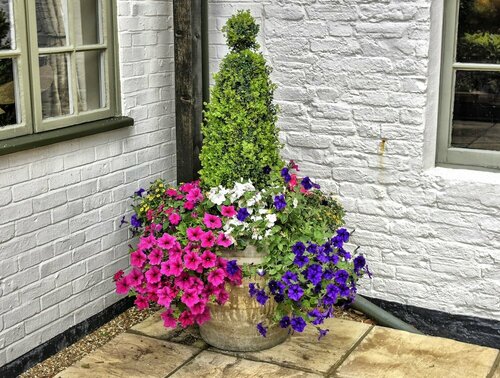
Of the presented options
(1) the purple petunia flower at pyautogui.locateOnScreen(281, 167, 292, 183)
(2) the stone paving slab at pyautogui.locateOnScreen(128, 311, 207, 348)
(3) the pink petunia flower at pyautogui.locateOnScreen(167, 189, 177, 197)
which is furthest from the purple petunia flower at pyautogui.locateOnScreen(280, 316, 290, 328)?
(3) the pink petunia flower at pyautogui.locateOnScreen(167, 189, 177, 197)

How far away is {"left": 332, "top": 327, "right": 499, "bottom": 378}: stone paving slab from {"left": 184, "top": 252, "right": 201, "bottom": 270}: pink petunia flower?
2.68 feet

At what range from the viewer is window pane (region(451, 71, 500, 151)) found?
393cm

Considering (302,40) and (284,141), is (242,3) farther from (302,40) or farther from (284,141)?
(284,141)

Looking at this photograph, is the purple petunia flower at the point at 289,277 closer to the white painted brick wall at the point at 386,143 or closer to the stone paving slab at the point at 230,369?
the stone paving slab at the point at 230,369

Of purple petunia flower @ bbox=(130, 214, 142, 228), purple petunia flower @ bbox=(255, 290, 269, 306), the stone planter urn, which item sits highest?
purple petunia flower @ bbox=(130, 214, 142, 228)

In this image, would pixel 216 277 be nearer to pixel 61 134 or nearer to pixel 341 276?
pixel 341 276

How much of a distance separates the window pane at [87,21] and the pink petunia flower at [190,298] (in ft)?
4.46

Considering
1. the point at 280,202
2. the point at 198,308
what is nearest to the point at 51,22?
the point at 280,202

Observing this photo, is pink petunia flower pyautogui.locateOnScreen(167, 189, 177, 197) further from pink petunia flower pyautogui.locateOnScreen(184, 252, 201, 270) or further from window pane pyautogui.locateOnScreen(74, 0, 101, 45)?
window pane pyautogui.locateOnScreen(74, 0, 101, 45)

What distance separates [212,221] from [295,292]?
509 mm

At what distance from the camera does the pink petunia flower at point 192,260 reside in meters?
3.46

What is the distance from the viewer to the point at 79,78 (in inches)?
152

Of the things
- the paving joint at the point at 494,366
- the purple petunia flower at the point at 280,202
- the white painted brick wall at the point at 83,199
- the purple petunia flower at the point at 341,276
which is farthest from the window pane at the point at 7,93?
the paving joint at the point at 494,366

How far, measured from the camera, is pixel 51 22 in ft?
11.9
